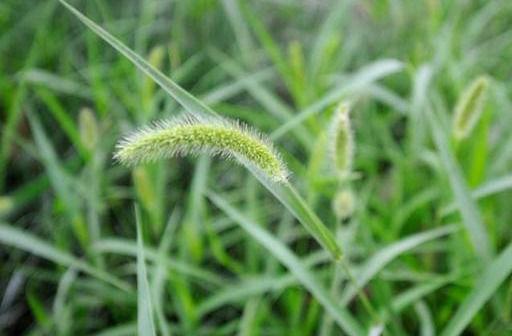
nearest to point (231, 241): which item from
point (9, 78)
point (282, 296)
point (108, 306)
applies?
point (282, 296)

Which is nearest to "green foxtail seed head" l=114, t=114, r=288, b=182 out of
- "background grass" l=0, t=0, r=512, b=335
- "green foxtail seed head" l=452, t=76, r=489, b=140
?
"background grass" l=0, t=0, r=512, b=335

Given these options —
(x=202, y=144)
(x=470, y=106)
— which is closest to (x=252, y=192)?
(x=470, y=106)

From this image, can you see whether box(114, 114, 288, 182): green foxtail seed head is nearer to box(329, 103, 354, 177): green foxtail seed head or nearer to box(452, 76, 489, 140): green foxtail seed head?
box(329, 103, 354, 177): green foxtail seed head

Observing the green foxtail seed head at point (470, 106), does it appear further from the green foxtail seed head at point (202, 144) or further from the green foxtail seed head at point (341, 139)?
the green foxtail seed head at point (202, 144)

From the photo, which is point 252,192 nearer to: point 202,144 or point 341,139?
point 341,139

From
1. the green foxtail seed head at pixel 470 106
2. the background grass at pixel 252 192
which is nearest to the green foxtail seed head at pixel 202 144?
the background grass at pixel 252 192

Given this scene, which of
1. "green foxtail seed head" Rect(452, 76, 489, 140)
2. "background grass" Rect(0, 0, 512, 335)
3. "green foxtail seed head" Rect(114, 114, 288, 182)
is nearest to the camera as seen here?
"green foxtail seed head" Rect(114, 114, 288, 182)
